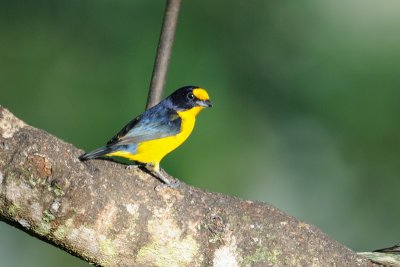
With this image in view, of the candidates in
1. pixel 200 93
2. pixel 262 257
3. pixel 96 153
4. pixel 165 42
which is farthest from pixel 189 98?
pixel 262 257

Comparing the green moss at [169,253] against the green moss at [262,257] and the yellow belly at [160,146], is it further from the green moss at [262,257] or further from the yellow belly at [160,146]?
the yellow belly at [160,146]

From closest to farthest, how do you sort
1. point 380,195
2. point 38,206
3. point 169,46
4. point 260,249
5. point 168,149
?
point 38,206 < point 260,249 < point 169,46 < point 168,149 < point 380,195

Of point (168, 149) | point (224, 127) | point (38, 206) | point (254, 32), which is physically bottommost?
point (38, 206)

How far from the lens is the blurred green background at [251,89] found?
17.9 ft

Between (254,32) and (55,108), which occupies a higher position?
(254,32)

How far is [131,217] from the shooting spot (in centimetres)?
242

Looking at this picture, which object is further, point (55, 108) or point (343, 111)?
point (343, 111)

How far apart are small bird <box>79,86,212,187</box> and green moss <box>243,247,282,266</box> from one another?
0.60m

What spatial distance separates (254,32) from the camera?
22.0 feet

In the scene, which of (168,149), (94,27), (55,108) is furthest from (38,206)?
(94,27)

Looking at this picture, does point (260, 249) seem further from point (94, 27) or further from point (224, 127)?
point (94, 27)

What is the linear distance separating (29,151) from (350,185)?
14.3 feet

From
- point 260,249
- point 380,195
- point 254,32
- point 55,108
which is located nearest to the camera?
point 260,249

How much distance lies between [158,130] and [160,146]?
81 mm
